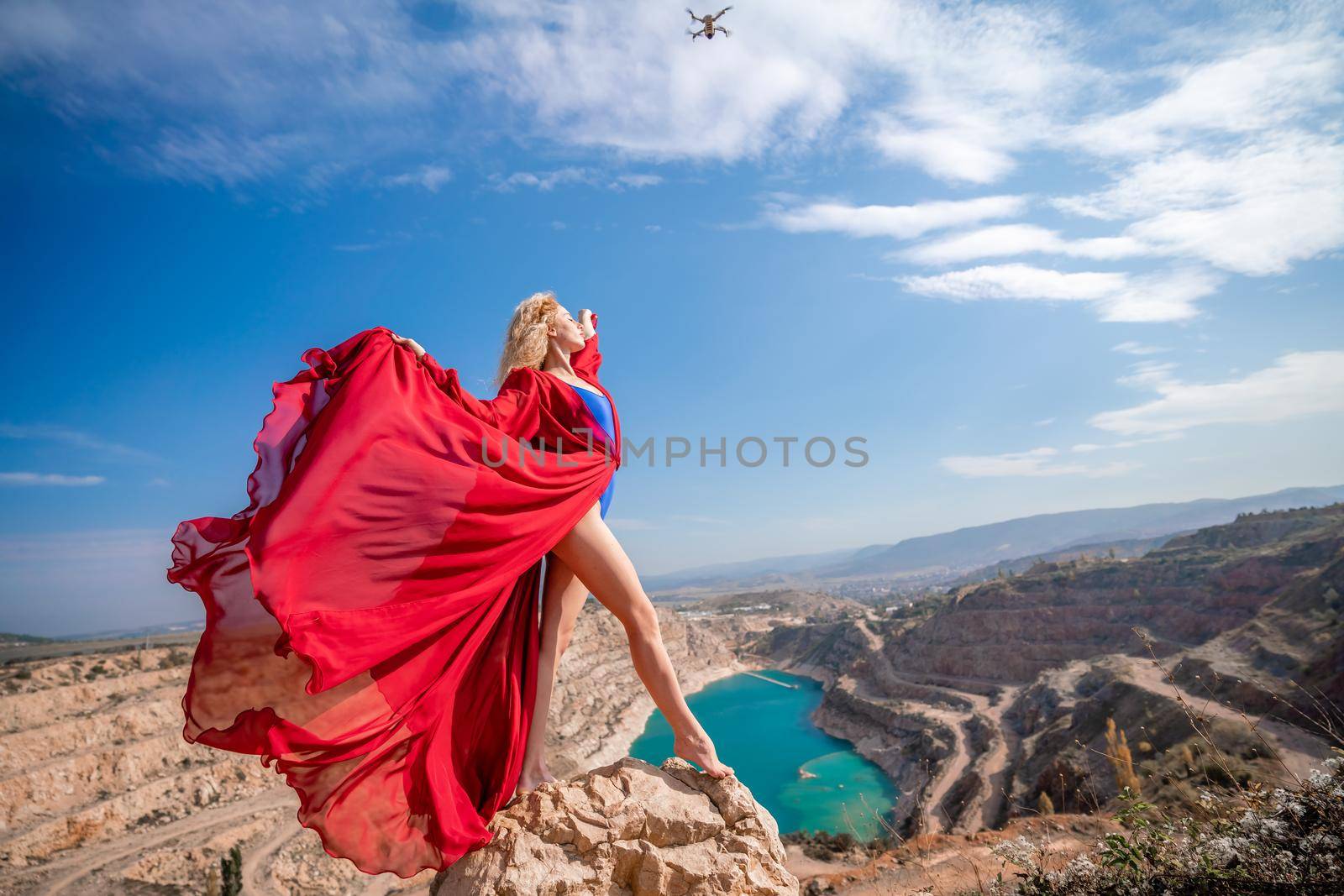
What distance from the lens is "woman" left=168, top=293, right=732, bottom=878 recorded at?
2428 mm

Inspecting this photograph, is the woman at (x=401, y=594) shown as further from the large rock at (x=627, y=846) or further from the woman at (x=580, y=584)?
the large rock at (x=627, y=846)

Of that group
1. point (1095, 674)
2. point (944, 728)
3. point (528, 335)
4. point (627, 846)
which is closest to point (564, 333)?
point (528, 335)

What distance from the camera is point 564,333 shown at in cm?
350

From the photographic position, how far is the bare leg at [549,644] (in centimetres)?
317

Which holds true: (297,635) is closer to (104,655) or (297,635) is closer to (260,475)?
(260,475)

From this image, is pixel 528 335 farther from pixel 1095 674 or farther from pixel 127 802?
pixel 1095 674

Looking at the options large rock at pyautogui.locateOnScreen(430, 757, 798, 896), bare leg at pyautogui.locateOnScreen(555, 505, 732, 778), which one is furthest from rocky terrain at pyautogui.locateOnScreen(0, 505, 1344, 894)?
bare leg at pyautogui.locateOnScreen(555, 505, 732, 778)

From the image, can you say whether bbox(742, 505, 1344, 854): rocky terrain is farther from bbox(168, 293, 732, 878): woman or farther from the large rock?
bbox(168, 293, 732, 878): woman

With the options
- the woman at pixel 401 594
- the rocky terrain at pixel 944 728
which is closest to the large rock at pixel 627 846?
the rocky terrain at pixel 944 728

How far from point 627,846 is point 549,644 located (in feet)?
3.27

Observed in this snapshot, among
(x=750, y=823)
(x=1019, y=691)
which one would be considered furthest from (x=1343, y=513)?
(x=750, y=823)

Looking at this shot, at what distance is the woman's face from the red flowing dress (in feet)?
1.63

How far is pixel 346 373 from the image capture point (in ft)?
9.21

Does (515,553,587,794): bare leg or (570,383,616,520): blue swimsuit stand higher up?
(570,383,616,520): blue swimsuit
